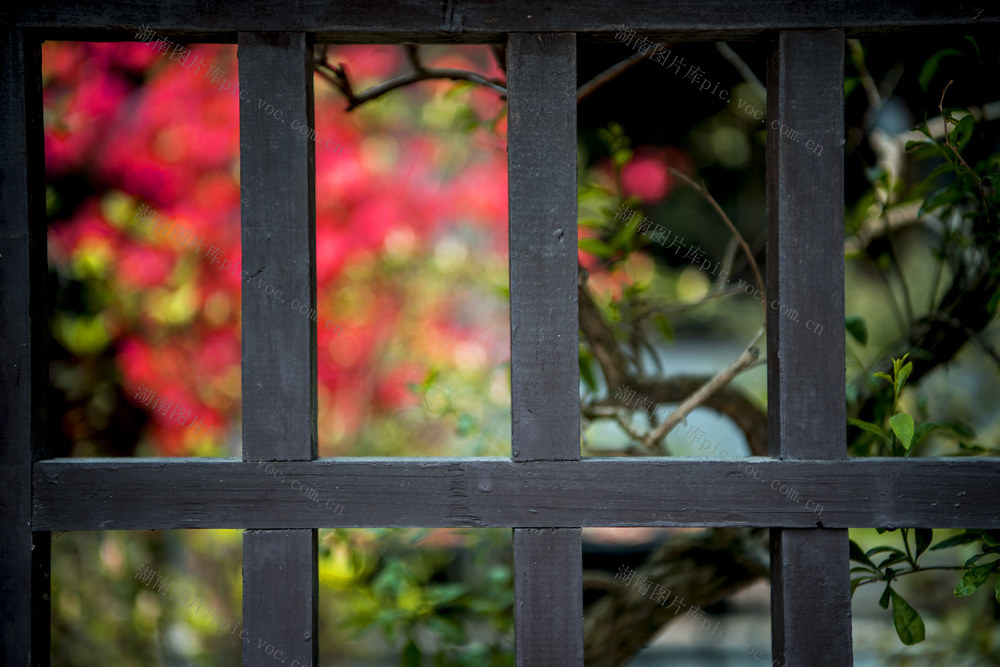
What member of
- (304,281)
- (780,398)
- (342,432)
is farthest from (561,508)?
(342,432)

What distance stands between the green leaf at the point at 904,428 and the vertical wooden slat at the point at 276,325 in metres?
0.81

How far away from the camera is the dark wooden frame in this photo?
98 centimetres

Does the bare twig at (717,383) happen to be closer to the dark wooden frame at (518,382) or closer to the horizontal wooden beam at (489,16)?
the dark wooden frame at (518,382)

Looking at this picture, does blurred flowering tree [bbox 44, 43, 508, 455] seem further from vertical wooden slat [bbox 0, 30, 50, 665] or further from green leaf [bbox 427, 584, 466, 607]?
vertical wooden slat [bbox 0, 30, 50, 665]

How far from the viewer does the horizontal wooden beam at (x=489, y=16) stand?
38.7 inches

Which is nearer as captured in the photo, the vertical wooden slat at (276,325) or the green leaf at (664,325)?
the vertical wooden slat at (276,325)

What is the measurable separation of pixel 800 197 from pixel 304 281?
0.71m

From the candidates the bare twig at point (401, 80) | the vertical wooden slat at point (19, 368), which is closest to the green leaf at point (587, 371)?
the bare twig at point (401, 80)

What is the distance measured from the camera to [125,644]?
8.68 feet

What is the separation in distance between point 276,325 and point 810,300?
0.76 m

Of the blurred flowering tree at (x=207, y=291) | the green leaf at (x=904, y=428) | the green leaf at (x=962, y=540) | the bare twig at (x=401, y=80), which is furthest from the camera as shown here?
the blurred flowering tree at (x=207, y=291)

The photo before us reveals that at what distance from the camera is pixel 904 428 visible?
95 cm

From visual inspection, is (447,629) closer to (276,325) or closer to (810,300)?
(276,325)

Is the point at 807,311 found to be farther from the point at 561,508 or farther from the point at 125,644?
the point at 125,644
